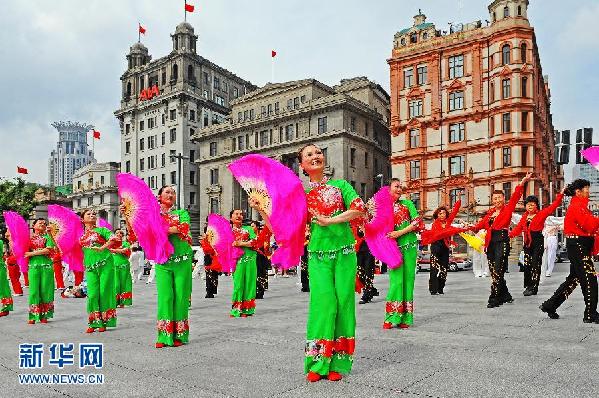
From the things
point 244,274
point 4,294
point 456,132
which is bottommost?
point 4,294

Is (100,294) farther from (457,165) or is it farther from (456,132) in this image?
(456,132)

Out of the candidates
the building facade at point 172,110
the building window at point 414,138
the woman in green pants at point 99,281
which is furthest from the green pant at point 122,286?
the building facade at point 172,110

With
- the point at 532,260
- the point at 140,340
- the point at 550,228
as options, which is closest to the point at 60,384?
the point at 140,340

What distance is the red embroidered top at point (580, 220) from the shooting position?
7.36m

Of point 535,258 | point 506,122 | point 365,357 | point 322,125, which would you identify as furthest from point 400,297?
point 322,125

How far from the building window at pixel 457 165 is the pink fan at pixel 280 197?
128 ft

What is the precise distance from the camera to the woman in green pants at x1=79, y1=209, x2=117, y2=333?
8008 millimetres

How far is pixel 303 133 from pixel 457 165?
1465 centimetres

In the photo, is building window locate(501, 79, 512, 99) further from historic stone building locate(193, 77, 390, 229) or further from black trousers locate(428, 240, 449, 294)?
black trousers locate(428, 240, 449, 294)

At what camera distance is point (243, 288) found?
375 inches

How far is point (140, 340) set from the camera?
7.12m

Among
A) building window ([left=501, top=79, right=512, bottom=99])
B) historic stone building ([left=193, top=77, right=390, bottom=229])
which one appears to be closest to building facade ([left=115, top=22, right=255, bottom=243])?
historic stone building ([left=193, top=77, right=390, bottom=229])

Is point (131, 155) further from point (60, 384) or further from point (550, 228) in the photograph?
point (60, 384)

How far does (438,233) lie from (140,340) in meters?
6.02
